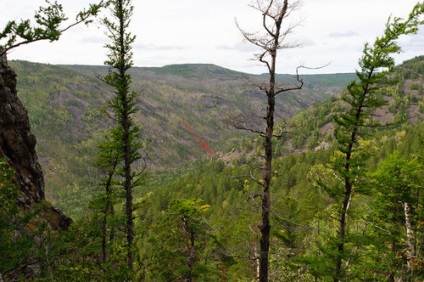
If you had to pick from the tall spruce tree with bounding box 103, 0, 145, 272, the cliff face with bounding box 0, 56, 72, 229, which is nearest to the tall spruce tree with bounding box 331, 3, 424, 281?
the tall spruce tree with bounding box 103, 0, 145, 272

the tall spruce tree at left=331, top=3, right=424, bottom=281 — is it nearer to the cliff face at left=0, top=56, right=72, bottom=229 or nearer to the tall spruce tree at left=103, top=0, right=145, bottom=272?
the tall spruce tree at left=103, top=0, right=145, bottom=272

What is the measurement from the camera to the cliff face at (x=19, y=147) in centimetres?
2523

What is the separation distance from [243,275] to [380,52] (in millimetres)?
21012

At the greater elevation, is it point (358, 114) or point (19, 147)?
point (358, 114)

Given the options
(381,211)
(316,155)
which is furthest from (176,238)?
(316,155)

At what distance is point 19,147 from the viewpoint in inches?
1060

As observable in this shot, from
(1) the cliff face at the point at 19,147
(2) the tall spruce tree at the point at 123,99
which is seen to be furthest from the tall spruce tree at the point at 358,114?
(1) the cliff face at the point at 19,147

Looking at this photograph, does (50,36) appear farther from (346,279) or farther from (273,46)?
(346,279)

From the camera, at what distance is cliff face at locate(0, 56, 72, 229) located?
993 inches

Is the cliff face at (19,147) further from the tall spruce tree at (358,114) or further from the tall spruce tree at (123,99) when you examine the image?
the tall spruce tree at (358,114)

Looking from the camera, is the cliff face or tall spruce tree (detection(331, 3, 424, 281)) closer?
tall spruce tree (detection(331, 3, 424, 281))

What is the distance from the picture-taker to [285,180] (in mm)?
98688

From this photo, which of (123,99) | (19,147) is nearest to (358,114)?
(123,99)

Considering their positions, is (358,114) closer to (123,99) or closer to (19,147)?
(123,99)
